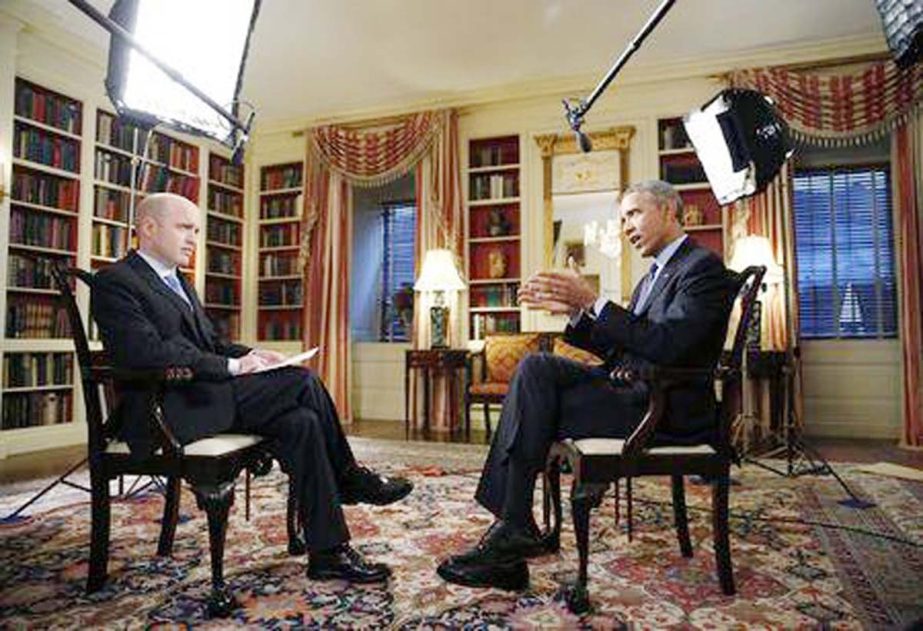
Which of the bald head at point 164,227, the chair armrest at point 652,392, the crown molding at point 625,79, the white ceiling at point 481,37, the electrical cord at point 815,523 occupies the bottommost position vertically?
the electrical cord at point 815,523

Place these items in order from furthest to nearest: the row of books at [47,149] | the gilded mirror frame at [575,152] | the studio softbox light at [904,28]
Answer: the gilded mirror frame at [575,152]
the row of books at [47,149]
the studio softbox light at [904,28]

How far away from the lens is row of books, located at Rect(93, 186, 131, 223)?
195 inches

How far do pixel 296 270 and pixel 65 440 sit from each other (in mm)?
2642

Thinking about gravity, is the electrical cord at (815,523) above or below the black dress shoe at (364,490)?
below

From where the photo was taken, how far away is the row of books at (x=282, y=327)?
6480mm

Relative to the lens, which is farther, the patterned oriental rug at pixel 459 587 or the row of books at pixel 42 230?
the row of books at pixel 42 230

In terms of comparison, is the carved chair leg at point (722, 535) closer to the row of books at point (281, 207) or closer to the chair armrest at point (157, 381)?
the chair armrest at point (157, 381)

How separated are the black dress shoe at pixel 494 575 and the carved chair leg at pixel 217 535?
0.63 meters

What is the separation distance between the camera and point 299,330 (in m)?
6.45

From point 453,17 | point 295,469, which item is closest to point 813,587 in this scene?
point 295,469

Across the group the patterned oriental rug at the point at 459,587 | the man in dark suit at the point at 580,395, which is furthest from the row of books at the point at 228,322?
the man in dark suit at the point at 580,395

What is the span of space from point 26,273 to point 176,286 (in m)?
3.19

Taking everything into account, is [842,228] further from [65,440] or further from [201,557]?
[65,440]

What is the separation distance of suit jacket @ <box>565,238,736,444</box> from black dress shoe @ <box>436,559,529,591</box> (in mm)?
567
